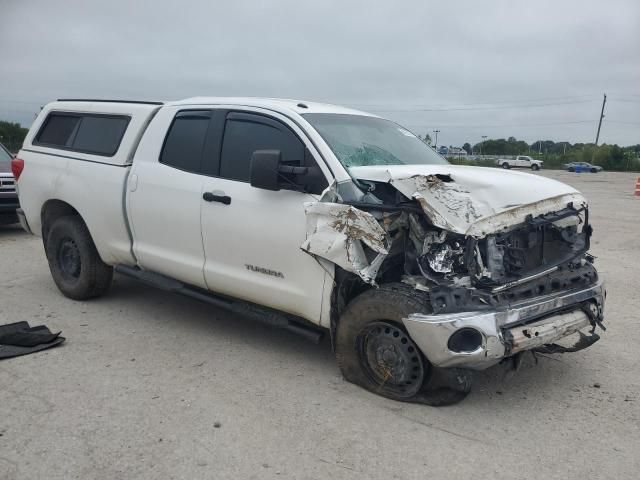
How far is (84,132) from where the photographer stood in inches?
234

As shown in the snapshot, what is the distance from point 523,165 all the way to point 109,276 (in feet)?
199

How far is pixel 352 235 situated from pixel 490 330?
3.30 feet

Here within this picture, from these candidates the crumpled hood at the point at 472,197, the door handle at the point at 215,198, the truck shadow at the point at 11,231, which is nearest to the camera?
the crumpled hood at the point at 472,197

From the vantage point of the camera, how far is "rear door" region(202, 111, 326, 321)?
4.12 meters

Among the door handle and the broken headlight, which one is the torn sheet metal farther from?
the door handle

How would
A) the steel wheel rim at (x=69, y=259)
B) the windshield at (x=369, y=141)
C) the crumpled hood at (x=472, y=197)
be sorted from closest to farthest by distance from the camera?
1. the crumpled hood at (x=472, y=197)
2. the windshield at (x=369, y=141)
3. the steel wheel rim at (x=69, y=259)

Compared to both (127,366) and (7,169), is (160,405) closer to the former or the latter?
(127,366)

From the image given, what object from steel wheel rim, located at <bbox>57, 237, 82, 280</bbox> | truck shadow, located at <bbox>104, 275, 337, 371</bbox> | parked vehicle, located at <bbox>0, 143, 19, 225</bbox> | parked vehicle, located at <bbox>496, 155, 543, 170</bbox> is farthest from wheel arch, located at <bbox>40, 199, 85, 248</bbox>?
parked vehicle, located at <bbox>496, 155, 543, 170</bbox>

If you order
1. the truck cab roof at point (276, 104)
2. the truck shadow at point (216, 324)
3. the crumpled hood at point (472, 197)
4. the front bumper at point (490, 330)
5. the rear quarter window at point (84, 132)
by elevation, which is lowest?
the truck shadow at point (216, 324)

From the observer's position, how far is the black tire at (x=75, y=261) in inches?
229

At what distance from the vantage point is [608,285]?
22.8ft

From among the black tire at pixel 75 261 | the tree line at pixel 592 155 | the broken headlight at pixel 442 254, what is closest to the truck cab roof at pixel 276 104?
the broken headlight at pixel 442 254

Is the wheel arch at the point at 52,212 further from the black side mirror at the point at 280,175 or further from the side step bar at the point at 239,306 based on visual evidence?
the black side mirror at the point at 280,175

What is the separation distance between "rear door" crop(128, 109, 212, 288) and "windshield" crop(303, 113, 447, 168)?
1.05 m
